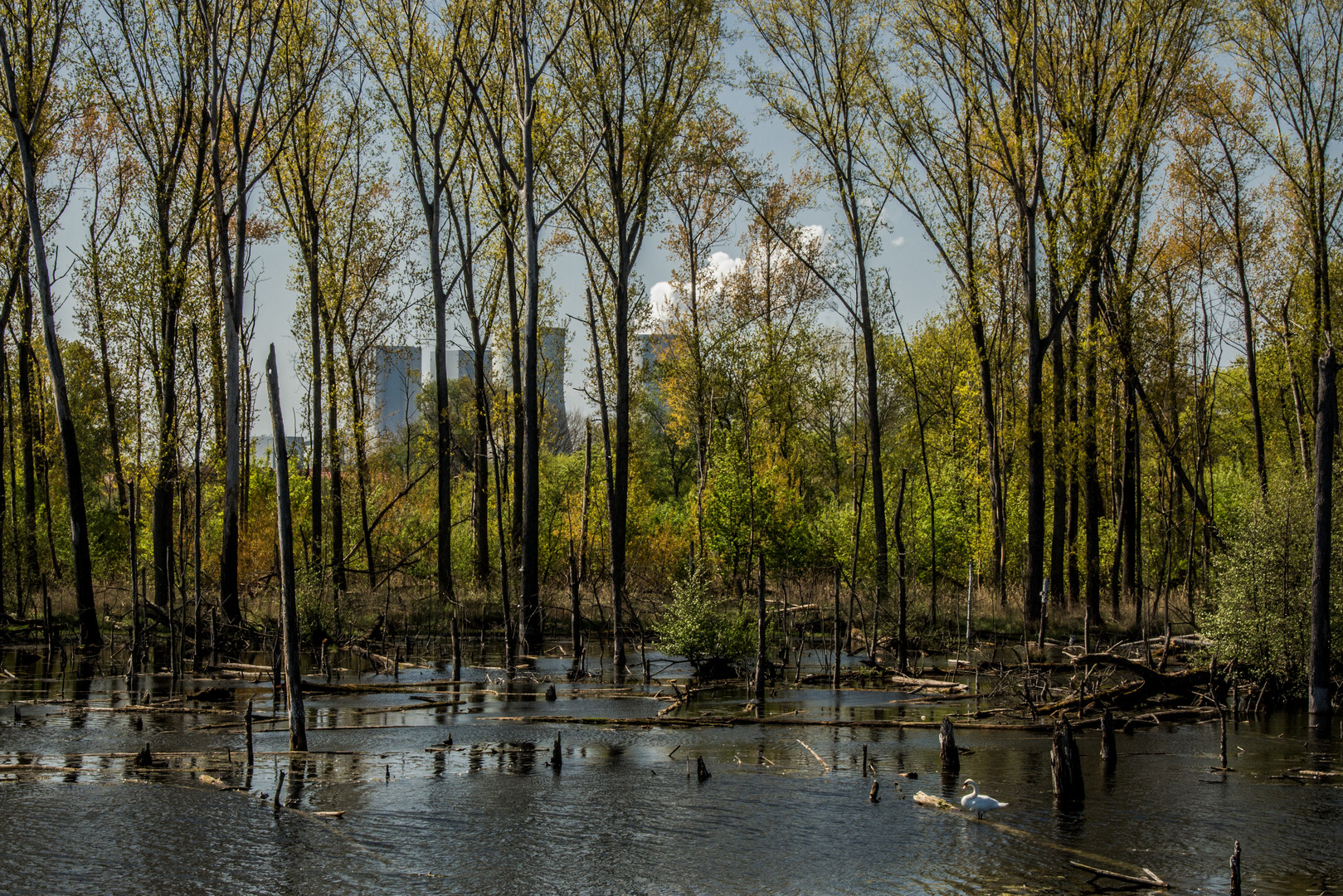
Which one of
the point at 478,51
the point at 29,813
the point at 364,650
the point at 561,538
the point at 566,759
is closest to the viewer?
the point at 29,813

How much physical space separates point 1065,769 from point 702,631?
9.07 metres

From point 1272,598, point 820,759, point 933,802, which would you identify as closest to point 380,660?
point 820,759

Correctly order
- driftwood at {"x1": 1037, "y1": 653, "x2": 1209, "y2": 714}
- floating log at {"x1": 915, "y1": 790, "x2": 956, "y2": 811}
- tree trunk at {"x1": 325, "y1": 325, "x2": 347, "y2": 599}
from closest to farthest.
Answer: floating log at {"x1": 915, "y1": 790, "x2": 956, "y2": 811} < driftwood at {"x1": 1037, "y1": 653, "x2": 1209, "y2": 714} < tree trunk at {"x1": 325, "y1": 325, "x2": 347, "y2": 599}

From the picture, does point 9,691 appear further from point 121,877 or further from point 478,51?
point 478,51

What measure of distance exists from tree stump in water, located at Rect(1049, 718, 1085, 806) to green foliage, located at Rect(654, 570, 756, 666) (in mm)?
8550

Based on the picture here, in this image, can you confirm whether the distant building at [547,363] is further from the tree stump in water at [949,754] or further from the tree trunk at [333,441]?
the tree stump in water at [949,754]

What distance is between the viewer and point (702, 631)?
18.2 meters

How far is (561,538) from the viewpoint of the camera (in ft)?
108

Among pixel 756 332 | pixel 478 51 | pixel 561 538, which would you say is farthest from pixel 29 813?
pixel 756 332

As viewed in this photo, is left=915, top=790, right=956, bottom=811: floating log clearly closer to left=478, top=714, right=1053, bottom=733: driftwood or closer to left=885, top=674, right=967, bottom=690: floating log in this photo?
left=478, top=714, right=1053, bottom=733: driftwood

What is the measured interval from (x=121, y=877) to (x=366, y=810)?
2087 millimetres

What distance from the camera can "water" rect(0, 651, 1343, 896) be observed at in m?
7.61

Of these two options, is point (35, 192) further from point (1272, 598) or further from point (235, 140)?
point (1272, 598)

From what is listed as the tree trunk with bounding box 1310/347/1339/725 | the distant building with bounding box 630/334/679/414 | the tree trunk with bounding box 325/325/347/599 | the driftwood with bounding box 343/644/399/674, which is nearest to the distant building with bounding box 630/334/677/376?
the distant building with bounding box 630/334/679/414
